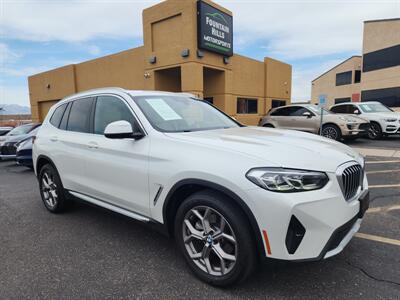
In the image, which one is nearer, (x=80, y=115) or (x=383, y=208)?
(x=80, y=115)

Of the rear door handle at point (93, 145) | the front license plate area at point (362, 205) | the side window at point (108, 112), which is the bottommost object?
the front license plate area at point (362, 205)

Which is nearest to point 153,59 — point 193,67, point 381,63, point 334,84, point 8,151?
point 193,67

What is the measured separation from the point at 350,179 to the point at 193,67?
39.7 ft

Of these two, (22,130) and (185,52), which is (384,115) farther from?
(22,130)

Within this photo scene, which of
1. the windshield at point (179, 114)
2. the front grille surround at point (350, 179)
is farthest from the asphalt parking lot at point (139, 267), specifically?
the windshield at point (179, 114)

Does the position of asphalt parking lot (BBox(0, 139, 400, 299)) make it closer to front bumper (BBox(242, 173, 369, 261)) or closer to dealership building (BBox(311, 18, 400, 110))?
front bumper (BBox(242, 173, 369, 261))

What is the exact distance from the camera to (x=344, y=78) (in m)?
43.2

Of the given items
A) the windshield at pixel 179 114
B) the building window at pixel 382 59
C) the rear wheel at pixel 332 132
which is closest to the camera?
the windshield at pixel 179 114

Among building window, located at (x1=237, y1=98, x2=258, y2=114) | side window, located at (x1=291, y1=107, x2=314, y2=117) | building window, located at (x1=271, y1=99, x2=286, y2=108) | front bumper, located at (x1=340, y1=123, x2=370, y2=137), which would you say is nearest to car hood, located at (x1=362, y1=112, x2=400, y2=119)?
front bumper, located at (x1=340, y1=123, x2=370, y2=137)

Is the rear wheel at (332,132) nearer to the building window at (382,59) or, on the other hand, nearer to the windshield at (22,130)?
the windshield at (22,130)

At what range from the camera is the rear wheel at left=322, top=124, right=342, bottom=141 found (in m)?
11.1

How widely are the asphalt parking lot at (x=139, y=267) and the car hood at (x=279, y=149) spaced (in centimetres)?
76

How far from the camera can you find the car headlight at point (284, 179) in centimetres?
207

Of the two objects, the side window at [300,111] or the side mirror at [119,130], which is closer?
the side mirror at [119,130]
